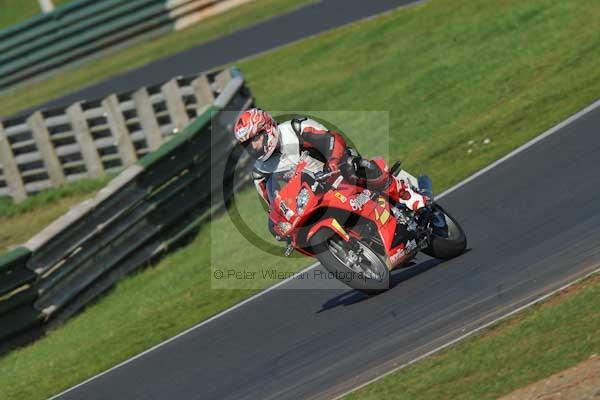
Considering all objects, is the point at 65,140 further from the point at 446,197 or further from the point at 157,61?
the point at 446,197

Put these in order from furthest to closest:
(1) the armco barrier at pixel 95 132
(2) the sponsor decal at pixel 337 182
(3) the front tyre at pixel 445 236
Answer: (1) the armco barrier at pixel 95 132
(3) the front tyre at pixel 445 236
(2) the sponsor decal at pixel 337 182

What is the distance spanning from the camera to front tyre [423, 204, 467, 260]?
1000cm

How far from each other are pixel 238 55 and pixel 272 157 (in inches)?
555

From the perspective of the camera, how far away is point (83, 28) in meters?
28.0

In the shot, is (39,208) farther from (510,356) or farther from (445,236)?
(510,356)

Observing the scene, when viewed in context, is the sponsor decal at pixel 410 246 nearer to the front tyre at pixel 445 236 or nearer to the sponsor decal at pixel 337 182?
the front tyre at pixel 445 236

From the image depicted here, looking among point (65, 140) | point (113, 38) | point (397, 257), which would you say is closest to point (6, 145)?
point (65, 140)

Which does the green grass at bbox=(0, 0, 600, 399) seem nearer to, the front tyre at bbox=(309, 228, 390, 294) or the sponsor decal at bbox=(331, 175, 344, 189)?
the front tyre at bbox=(309, 228, 390, 294)

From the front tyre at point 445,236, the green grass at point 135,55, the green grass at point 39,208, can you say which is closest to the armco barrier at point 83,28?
the green grass at point 135,55

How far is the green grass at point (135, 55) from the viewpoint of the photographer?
25.9 m

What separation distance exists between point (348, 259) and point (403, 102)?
302 inches

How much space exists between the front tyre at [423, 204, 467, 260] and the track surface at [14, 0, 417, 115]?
12.4 m

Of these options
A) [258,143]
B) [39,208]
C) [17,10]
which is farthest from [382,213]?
[17,10]

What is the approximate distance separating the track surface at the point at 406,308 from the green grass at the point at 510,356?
37cm
